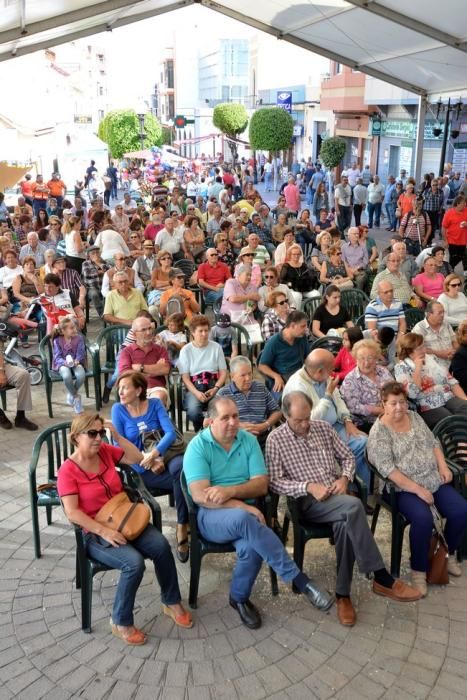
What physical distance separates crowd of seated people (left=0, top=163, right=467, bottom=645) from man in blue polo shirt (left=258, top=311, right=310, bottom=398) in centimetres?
1

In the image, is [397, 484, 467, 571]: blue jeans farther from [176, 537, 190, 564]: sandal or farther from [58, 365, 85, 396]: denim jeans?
[58, 365, 85, 396]: denim jeans

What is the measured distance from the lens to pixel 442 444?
489 cm

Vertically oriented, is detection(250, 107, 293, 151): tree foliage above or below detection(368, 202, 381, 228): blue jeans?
above

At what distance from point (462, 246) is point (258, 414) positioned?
8465 mm

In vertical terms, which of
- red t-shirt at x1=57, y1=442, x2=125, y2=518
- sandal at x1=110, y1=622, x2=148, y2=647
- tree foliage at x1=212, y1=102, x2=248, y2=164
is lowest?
sandal at x1=110, y1=622, x2=148, y2=647

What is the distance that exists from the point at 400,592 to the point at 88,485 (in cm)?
198

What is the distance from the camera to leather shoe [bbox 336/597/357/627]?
3.86 m

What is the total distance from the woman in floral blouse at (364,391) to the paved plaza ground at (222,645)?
1246mm

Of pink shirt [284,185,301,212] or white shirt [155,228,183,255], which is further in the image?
pink shirt [284,185,301,212]

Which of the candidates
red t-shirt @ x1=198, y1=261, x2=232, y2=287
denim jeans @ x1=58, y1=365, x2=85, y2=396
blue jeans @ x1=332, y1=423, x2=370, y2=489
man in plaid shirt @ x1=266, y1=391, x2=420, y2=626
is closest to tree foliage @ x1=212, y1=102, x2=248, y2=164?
red t-shirt @ x1=198, y1=261, x2=232, y2=287

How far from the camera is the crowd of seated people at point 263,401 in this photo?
388 centimetres

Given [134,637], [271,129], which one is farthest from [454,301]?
[271,129]

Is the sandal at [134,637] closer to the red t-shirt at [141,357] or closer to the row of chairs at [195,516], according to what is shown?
the row of chairs at [195,516]

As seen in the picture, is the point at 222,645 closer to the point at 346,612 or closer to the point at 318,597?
the point at 318,597
